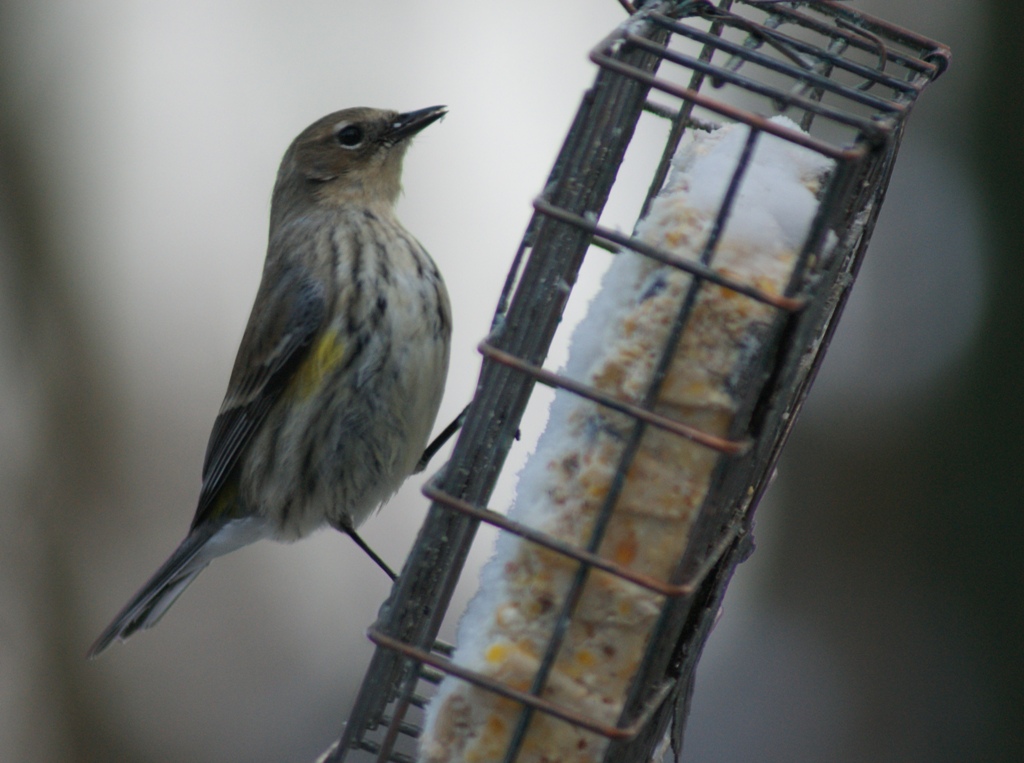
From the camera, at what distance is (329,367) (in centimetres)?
392

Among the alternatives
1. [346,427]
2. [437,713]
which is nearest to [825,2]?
[437,713]

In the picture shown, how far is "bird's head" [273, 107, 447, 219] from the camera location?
4.47 metres

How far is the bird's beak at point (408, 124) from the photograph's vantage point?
437 cm

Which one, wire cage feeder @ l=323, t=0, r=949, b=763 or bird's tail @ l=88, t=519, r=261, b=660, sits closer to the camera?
wire cage feeder @ l=323, t=0, r=949, b=763

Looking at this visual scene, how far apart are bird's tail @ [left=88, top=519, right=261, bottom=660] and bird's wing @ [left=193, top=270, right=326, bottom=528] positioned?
11 centimetres

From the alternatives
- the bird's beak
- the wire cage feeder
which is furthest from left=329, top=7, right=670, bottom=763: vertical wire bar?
the bird's beak

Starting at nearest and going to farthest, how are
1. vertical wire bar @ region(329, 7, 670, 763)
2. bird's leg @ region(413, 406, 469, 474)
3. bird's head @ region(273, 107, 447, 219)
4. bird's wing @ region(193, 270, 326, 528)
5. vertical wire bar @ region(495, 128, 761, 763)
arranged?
1. vertical wire bar @ region(495, 128, 761, 763)
2. vertical wire bar @ region(329, 7, 670, 763)
3. bird's leg @ region(413, 406, 469, 474)
4. bird's wing @ region(193, 270, 326, 528)
5. bird's head @ region(273, 107, 447, 219)

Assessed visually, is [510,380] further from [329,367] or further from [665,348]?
[329,367]

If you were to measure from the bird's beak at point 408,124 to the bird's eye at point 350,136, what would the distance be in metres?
0.10

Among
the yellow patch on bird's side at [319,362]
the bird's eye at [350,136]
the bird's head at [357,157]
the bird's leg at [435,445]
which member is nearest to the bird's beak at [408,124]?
the bird's head at [357,157]

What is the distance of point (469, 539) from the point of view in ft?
7.80

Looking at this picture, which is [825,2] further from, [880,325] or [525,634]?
[880,325]

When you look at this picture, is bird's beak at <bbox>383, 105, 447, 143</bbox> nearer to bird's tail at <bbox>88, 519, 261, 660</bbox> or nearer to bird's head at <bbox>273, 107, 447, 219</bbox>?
bird's head at <bbox>273, 107, 447, 219</bbox>

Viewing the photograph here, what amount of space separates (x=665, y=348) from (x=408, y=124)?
2512mm
